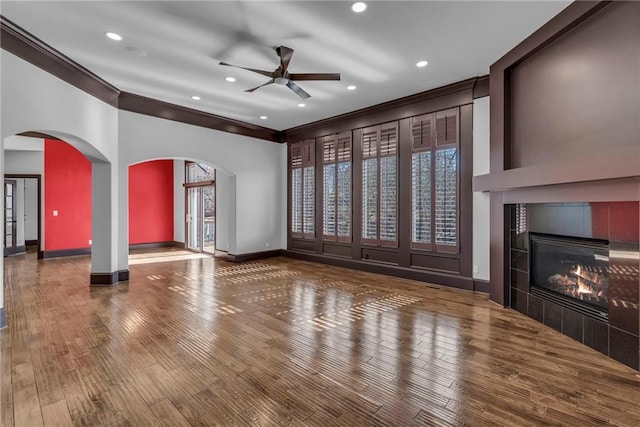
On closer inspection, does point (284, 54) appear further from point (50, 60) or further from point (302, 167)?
point (302, 167)

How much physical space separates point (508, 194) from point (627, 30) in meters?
2.06

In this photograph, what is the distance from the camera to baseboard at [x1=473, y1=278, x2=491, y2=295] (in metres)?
5.03

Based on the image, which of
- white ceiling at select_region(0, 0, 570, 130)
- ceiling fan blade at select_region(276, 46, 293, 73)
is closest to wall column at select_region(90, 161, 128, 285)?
white ceiling at select_region(0, 0, 570, 130)

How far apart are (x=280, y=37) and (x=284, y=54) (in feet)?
0.78

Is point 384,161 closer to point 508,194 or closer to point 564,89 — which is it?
point 508,194

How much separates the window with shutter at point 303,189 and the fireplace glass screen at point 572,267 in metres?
4.97

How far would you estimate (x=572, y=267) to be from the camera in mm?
3570

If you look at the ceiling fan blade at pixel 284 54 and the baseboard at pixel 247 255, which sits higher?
the ceiling fan blade at pixel 284 54

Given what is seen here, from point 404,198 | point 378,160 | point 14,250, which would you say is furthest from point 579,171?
point 14,250

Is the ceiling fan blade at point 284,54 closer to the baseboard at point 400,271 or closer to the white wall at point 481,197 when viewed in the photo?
the white wall at point 481,197

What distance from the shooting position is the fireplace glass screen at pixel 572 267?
317 centimetres

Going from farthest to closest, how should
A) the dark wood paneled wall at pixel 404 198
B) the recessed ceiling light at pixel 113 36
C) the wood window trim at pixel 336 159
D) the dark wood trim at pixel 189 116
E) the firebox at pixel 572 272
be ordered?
the wood window trim at pixel 336 159 < the dark wood trim at pixel 189 116 < the dark wood paneled wall at pixel 404 198 < the recessed ceiling light at pixel 113 36 < the firebox at pixel 572 272

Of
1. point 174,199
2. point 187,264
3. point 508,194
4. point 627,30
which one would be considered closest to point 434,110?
point 508,194

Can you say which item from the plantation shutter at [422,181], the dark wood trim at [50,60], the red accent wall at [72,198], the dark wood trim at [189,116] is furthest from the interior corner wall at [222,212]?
the plantation shutter at [422,181]
